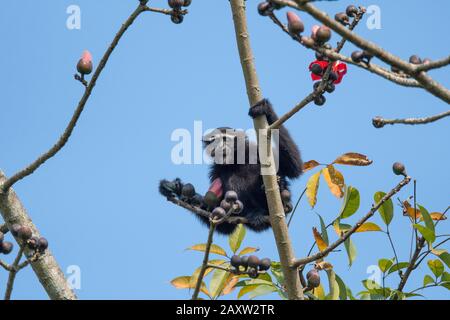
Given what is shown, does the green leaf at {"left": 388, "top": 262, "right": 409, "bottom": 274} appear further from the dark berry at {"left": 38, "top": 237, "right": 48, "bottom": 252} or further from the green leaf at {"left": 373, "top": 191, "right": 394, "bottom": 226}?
the dark berry at {"left": 38, "top": 237, "right": 48, "bottom": 252}

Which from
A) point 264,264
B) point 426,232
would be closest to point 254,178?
point 426,232

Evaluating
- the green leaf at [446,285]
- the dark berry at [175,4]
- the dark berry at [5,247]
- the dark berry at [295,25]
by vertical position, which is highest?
the dark berry at [175,4]

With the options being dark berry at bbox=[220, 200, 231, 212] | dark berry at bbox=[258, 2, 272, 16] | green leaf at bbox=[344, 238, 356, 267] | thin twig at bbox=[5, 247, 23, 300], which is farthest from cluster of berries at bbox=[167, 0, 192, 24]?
green leaf at bbox=[344, 238, 356, 267]

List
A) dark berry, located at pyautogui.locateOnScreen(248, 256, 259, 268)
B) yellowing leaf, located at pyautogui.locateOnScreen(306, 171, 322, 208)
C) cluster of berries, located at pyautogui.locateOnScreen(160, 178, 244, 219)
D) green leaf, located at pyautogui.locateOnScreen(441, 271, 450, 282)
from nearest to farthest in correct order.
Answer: dark berry, located at pyautogui.locateOnScreen(248, 256, 259, 268), cluster of berries, located at pyautogui.locateOnScreen(160, 178, 244, 219), yellowing leaf, located at pyautogui.locateOnScreen(306, 171, 322, 208), green leaf, located at pyautogui.locateOnScreen(441, 271, 450, 282)

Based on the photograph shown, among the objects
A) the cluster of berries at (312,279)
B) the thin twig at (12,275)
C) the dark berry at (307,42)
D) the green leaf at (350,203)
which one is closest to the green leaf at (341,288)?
the cluster of berries at (312,279)

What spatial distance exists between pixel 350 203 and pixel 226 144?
317 cm

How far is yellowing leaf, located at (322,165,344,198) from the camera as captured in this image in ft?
20.5

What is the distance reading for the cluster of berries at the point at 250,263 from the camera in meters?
4.43

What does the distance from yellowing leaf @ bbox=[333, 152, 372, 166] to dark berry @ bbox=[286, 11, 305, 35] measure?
7.83 ft

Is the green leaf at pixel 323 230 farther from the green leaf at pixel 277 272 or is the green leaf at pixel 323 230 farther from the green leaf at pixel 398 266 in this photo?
the green leaf at pixel 398 266

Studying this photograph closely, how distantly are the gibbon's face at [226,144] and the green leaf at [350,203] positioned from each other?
9.87 feet
